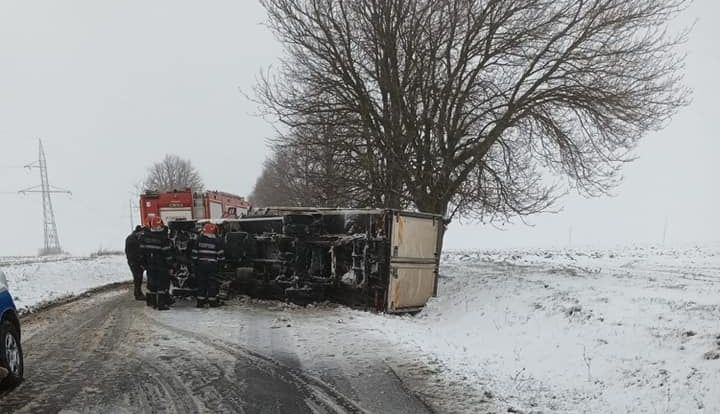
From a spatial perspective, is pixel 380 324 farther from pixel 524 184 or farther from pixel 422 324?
pixel 524 184

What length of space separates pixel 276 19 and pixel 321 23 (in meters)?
1.35

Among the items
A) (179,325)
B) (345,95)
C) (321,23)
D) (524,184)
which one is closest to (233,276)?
(179,325)

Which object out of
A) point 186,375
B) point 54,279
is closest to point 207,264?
point 186,375

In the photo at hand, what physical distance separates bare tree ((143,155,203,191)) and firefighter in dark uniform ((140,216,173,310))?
59519 mm

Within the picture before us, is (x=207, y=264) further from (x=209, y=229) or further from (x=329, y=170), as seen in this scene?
(x=329, y=170)

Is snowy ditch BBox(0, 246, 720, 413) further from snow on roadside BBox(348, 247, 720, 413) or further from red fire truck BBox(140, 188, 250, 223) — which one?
red fire truck BBox(140, 188, 250, 223)

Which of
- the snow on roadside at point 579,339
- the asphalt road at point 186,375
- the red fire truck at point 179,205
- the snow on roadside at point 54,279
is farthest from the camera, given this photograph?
the red fire truck at point 179,205

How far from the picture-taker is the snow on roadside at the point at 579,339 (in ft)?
17.8

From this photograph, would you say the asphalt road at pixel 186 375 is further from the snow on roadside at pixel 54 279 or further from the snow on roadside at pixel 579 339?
the snow on roadside at pixel 54 279

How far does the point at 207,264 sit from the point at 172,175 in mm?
63569

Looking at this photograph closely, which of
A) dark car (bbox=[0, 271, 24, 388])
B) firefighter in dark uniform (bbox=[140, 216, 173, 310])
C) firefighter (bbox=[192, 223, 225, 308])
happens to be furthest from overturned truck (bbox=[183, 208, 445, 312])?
dark car (bbox=[0, 271, 24, 388])

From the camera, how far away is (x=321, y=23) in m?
14.7

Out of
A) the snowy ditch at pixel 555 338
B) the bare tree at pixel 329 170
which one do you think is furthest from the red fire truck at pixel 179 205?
the snowy ditch at pixel 555 338

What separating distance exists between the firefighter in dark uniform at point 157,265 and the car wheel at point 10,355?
5001mm
